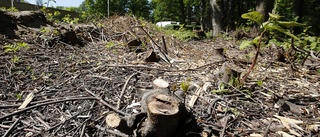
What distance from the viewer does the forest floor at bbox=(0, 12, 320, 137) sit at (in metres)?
1.60

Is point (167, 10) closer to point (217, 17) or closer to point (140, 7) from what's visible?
point (140, 7)

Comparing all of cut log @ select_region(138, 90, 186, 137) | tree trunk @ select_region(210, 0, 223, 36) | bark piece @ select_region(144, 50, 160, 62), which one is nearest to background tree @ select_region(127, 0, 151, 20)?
tree trunk @ select_region(210, 0, 223, 36)

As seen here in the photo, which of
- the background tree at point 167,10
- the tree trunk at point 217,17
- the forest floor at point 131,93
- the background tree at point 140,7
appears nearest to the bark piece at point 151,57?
the forest floor at point 131,93

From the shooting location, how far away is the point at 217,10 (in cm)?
715

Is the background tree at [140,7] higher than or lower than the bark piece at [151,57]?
higher

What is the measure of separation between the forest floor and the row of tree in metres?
0.78

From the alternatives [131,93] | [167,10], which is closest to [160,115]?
[131,93]

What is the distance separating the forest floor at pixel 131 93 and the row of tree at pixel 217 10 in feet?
2.56

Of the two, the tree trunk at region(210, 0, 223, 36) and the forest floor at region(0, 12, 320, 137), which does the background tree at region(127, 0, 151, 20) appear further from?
the forest floor at region(0, 12, 320, 137)

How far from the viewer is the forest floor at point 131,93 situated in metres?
1.60

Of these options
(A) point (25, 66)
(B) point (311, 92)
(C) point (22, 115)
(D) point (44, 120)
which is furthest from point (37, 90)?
(B) point (311, 92)

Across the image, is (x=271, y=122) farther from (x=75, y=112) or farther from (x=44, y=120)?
(x=44, y=120)

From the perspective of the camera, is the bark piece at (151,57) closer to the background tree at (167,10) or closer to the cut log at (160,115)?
the cut log at (160,115)

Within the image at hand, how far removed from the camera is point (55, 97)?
Answer: 2055 mm
